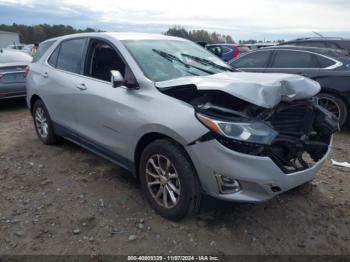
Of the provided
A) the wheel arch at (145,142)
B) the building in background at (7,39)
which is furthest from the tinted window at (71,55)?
the building in background at (7,39)

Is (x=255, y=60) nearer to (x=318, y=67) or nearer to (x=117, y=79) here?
(x=318, y=67)

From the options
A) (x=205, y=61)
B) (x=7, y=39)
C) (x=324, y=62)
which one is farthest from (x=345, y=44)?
(x=7, y=39)

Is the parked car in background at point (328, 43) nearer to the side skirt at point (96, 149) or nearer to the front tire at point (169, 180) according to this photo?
the side skirt at point (96, 149)

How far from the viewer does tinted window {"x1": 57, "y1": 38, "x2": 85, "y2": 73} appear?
4578mm

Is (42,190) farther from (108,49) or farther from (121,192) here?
(108,49)

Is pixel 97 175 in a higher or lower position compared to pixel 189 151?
lower

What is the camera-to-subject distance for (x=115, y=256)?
2.95 meters

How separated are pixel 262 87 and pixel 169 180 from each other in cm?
118

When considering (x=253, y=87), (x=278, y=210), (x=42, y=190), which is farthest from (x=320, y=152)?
(x=42, y=190)

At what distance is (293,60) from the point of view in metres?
7.39

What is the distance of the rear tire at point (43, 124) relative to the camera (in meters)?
5.30

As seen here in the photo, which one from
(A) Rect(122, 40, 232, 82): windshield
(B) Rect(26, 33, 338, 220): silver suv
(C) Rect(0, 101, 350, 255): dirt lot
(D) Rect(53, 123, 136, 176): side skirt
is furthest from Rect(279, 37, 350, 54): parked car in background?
(D) Rect(53, 123, 136, 176): side skirt

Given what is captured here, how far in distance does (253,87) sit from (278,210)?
4.52 ft

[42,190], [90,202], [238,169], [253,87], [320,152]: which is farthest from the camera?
[42,190]
